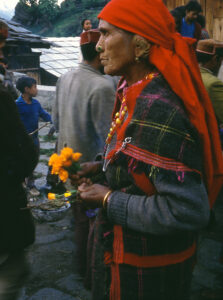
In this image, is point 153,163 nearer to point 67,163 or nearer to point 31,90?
point 67,163

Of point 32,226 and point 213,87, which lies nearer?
point 32,226

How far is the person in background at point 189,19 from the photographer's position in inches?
244

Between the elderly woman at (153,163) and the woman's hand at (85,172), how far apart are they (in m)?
0.04

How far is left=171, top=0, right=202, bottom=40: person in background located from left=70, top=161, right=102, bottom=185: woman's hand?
5.07m

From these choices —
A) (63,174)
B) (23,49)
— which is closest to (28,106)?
(63,174)

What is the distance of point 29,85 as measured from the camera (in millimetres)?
5398

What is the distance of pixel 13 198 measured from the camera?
212cm

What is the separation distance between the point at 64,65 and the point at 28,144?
21241 mm

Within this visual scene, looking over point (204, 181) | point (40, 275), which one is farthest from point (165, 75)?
point (40, 275)

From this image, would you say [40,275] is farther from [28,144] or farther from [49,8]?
[49,8]

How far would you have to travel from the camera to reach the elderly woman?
1.40 m

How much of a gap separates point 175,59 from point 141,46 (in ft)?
0.61

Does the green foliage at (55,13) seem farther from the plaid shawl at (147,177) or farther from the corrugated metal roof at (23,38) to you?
the plaid shawl at (147,177)

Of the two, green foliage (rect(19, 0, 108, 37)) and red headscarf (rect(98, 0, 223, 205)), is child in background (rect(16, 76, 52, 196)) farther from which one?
green foliage (rect(19, 0, 108, 37))
